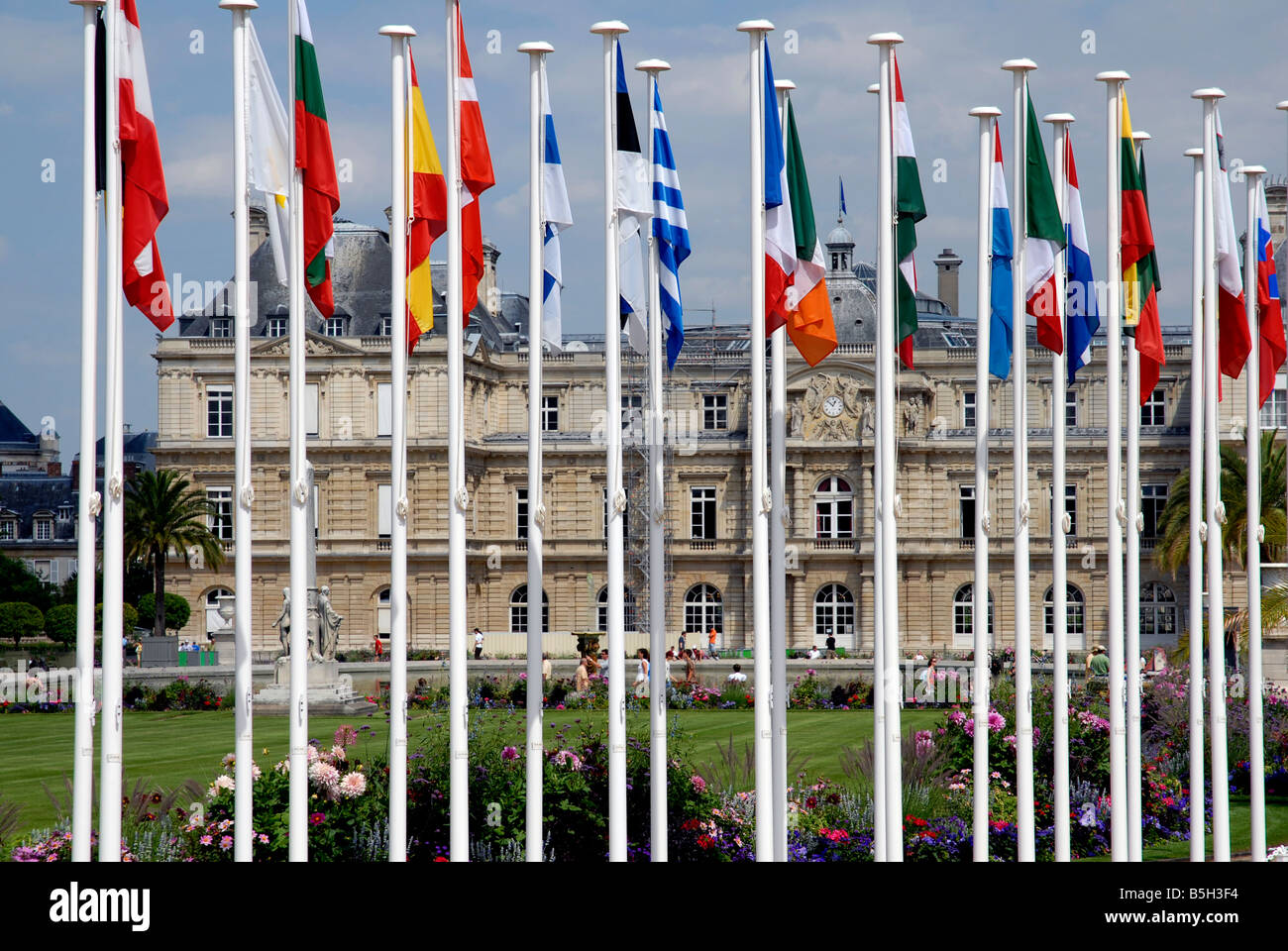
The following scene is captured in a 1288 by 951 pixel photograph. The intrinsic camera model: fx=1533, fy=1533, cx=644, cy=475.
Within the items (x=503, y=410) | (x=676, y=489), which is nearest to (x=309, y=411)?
(x=503, y=410)

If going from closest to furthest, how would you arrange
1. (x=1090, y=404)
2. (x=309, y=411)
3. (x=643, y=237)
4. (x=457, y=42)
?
(x=457, y=42), (x=643, y=237), (x=309, y=411), (x=1090, y=404)

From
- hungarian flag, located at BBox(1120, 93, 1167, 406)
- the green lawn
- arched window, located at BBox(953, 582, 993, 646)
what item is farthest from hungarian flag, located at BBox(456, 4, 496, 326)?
arched window, located at BBox(953, 582, 993, 646)

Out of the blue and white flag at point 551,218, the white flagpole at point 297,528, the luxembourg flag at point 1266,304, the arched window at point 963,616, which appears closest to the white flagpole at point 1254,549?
the luxembourg flag at point 1266,304

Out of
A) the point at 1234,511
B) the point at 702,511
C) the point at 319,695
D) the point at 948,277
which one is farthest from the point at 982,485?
the point at 948,277

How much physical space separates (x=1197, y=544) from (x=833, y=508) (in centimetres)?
4015

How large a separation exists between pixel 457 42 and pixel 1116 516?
23.7 ft

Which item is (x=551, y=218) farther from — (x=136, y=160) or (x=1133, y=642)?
(x=1133, y=642)

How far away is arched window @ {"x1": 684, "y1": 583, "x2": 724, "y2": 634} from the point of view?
53625 millimetres

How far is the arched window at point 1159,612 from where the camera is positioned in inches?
2050

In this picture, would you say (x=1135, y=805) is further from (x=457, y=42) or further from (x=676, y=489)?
(x=676, y=489)

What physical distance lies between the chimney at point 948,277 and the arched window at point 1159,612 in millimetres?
15757

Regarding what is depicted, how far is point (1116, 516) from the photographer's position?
14.1 m
